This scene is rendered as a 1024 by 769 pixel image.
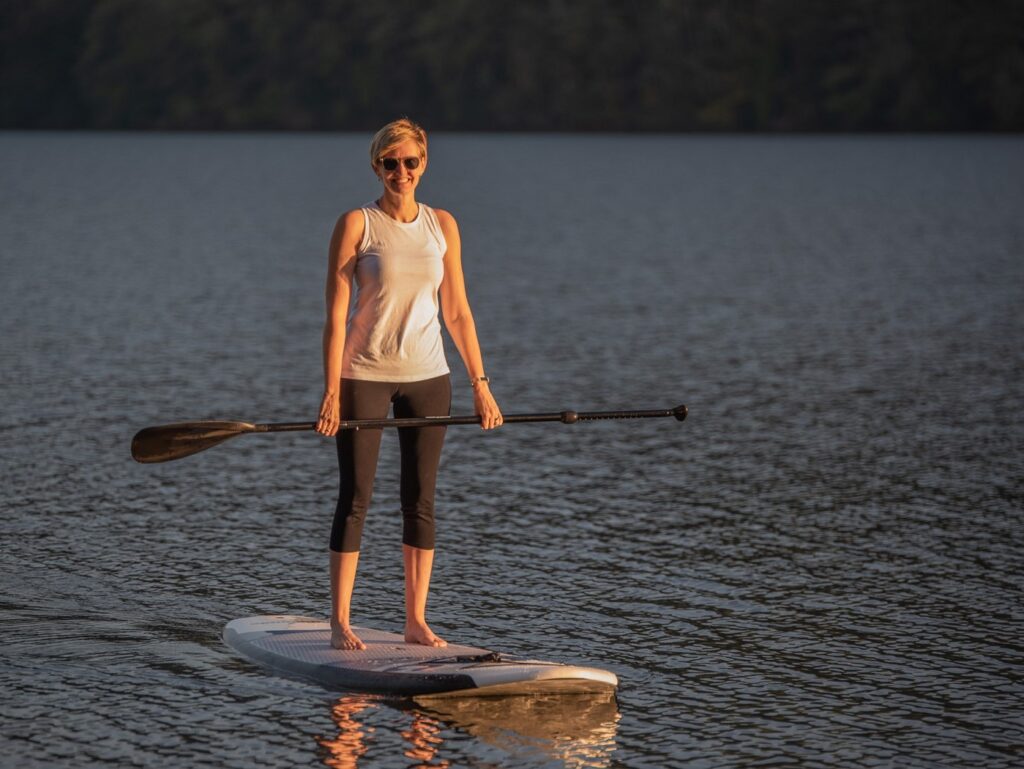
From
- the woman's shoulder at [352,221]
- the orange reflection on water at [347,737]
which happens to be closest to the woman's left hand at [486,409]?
the woman's shoulder at [352,221]

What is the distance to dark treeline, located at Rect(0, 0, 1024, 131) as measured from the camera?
15375 centimetres

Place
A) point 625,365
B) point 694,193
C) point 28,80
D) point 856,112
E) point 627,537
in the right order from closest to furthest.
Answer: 1. point 627,537
2. point 625,365
3. point 694,193
4. point 856,112
5. point 28,80

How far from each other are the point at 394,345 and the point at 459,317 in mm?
352

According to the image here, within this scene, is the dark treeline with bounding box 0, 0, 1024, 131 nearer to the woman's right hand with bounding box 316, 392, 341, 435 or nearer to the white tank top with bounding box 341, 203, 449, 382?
the white tank top with bounding box 341, 203, 449, 382

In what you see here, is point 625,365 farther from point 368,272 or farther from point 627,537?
point 368,272

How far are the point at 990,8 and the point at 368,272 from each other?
160135mm

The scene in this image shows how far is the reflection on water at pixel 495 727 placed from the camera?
21.3 ft

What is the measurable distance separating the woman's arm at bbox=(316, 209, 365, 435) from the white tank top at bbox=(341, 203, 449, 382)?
6 cm

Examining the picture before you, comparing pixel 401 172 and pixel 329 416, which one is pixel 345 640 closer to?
pixel 329 416

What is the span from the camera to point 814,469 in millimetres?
12102

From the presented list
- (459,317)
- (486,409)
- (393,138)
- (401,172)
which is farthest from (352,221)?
(486,409)

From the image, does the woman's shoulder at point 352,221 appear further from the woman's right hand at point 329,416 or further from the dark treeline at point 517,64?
the dark treeline at point 517,64

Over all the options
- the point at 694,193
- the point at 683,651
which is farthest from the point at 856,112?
the point at 683,651

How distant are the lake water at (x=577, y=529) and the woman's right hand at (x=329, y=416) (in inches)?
43.4
